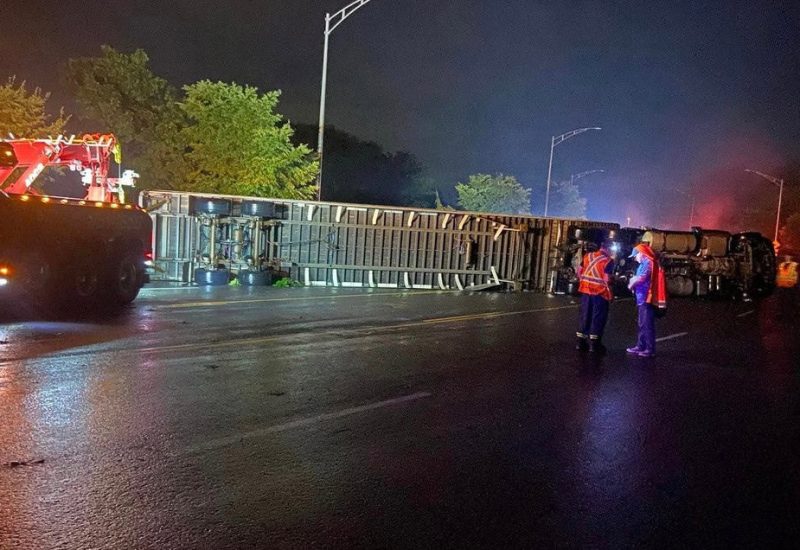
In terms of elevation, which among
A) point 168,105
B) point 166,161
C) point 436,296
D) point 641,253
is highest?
point 168,105

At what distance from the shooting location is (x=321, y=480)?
4523 millimetres

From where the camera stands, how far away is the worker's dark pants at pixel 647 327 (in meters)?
9.77

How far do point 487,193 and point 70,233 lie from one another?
53284 mm

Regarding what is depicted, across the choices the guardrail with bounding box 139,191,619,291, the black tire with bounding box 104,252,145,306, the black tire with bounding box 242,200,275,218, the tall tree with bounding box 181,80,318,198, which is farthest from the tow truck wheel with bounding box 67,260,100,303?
the tall tree with bounding box 181,80,318,198

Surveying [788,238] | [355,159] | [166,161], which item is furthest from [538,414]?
[788,238]

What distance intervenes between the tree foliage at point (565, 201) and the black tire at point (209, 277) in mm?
66776

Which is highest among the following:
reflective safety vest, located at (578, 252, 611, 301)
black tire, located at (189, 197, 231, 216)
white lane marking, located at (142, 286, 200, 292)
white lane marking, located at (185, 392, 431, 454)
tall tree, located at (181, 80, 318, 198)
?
tall tree, located at (181, 80, 318, 198)

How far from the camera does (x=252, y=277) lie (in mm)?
18844

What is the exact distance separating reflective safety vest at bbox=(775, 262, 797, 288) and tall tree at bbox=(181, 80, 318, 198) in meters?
23.5

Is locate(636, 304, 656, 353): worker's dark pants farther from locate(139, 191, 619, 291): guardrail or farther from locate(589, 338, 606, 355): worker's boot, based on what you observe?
locate(139, 191, 619, 291): guardrail

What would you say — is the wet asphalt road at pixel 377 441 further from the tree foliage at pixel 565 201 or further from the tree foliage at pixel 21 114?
the tree foliage at pixel 565 201

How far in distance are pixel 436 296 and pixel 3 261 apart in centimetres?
1106

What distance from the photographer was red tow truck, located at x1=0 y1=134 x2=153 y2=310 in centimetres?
1077

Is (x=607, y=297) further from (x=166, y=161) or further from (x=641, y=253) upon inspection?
(x=166, y=161)
